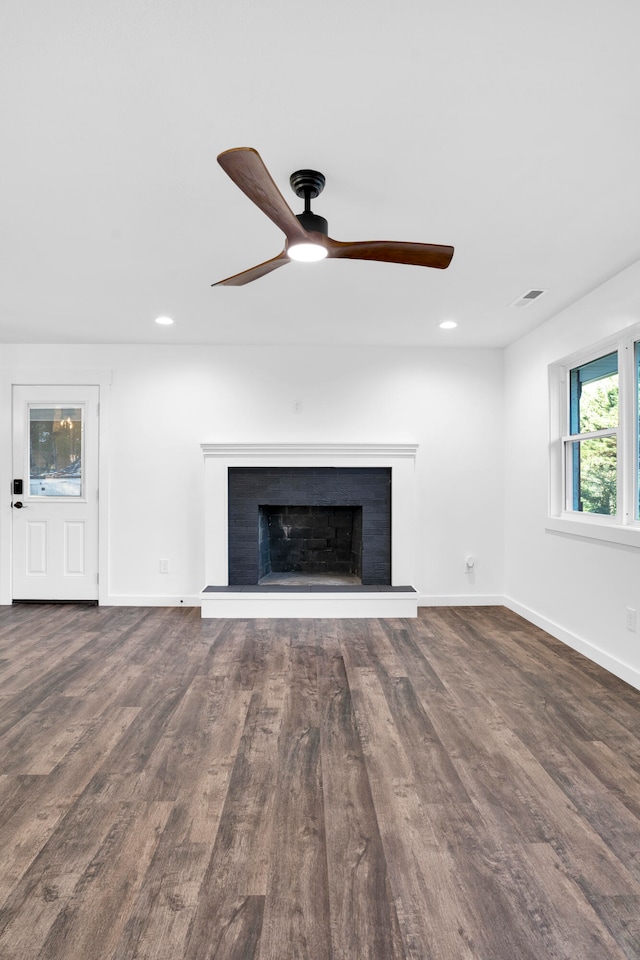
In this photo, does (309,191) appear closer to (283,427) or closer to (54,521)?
(283,427)

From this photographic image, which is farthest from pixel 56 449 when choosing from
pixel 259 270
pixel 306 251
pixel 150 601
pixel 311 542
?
pixel 306 251

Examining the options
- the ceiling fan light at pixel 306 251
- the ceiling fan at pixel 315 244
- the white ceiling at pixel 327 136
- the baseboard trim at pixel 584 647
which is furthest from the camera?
the baseboard trim at pixel 584 647

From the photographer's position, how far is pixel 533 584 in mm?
4621

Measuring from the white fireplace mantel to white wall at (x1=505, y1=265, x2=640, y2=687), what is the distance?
929 millimetres

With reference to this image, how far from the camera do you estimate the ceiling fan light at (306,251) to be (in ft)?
7.01

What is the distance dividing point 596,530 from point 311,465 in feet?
7.85

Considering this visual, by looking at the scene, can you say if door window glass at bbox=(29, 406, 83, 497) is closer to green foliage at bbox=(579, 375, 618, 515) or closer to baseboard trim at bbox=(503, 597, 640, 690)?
baseboard trim at bbox=(503, 597, 640, 690)

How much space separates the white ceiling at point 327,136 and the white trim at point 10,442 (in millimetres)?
1603

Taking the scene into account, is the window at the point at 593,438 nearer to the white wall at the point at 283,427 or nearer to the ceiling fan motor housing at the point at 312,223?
the white wall at the point at 283,427

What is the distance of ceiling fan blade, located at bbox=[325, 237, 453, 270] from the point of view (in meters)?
2.19

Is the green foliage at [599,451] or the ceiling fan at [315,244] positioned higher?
the ceiling fan at [315,244]

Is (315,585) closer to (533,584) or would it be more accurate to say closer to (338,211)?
(533,584)

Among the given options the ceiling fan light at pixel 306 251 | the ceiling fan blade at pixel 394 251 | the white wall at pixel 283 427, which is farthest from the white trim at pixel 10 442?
the ceiling fan blade at pixel 394 251

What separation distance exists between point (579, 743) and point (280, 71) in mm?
2805
